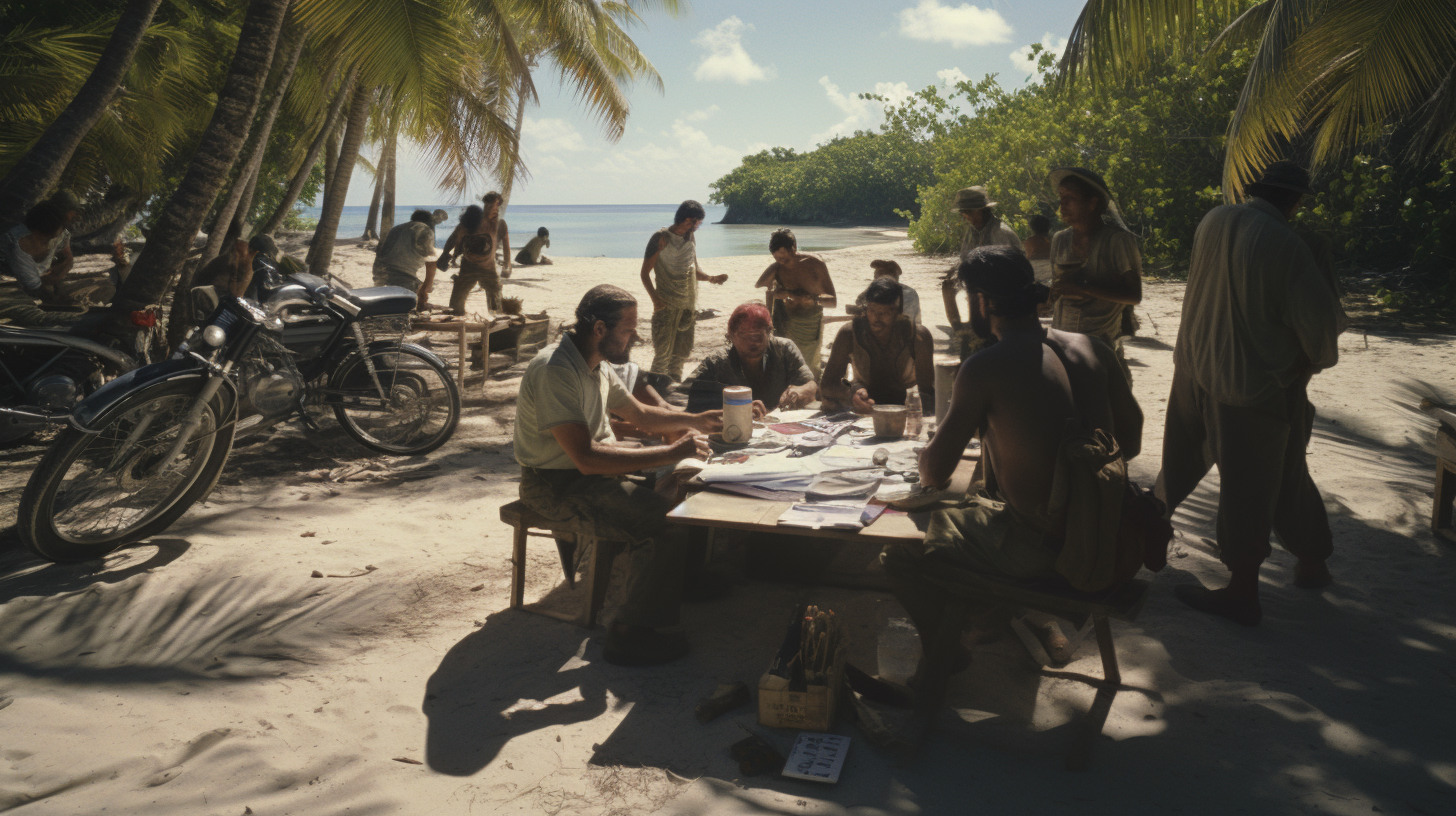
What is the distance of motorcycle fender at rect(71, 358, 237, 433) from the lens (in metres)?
4.06

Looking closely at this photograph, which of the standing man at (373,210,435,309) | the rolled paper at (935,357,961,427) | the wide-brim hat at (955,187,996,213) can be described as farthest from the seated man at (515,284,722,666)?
the standing man at (373,210,435,309)

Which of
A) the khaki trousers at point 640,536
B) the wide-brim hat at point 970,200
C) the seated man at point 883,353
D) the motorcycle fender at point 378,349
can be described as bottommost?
the khaki trousers at point 640,536

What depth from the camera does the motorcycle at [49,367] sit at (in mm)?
5285

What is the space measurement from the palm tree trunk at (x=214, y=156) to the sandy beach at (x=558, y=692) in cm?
194

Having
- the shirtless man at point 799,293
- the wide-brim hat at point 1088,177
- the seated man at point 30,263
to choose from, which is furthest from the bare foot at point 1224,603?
the seated man at point 30,263

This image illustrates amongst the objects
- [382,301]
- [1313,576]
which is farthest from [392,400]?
[1313,576]

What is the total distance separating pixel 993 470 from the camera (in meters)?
2.96

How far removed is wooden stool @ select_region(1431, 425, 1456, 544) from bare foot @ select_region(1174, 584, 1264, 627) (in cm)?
145

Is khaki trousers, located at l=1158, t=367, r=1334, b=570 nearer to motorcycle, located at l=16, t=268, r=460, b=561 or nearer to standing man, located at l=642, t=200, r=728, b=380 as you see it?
motorcycle, located at l=16, t=268, r=460, b=561

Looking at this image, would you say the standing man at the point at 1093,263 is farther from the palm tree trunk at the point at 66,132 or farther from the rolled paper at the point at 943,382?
the palm tree trunk at the point at 66,132

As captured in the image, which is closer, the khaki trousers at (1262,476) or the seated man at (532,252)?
the khaki trousers at (1262,476)

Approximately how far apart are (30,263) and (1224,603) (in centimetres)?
763

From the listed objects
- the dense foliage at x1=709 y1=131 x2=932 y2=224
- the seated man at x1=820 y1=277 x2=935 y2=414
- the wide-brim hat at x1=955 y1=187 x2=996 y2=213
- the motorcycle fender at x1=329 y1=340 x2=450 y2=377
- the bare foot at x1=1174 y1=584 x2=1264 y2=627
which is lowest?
the bare foot at x1=1174 y1=584 x2=1264 y2=627

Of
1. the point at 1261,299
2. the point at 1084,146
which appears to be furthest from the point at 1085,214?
the point at 1084,146
